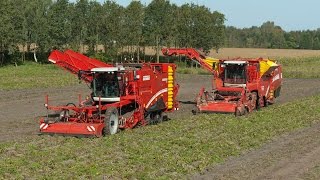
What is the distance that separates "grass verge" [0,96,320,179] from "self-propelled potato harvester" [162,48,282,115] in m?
3.14

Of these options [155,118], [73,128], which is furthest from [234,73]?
[73,128]

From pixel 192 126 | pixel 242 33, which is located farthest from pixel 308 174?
pixel 242 33

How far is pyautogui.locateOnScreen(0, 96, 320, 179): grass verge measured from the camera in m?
10.5

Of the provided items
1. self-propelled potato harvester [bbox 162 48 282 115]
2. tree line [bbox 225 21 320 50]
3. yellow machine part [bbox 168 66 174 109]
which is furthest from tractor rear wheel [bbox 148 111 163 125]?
tree line [bbox 225 21 320 50]

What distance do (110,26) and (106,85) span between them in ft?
163

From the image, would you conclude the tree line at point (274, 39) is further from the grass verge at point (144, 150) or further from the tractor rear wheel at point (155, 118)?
the grass verge at point (144, 150)

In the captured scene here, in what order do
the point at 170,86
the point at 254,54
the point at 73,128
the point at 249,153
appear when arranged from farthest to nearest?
the point at 254,54 < the point at 170,86 < the point at 73,128 < the point at 249,153

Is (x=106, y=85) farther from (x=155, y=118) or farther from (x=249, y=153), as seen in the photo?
(x=249, y=153)

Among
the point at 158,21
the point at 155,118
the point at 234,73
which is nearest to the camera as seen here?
the point at 155,118

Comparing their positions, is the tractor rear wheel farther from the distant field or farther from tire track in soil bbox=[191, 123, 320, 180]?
the distant field

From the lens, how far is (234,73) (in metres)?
23.7

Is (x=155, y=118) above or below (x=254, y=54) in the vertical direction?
below

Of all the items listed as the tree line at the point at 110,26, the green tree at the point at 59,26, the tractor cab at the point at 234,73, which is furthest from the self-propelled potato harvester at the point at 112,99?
the green tree at the point at 59,26

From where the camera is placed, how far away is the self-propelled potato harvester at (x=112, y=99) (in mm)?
15242
